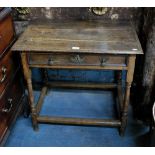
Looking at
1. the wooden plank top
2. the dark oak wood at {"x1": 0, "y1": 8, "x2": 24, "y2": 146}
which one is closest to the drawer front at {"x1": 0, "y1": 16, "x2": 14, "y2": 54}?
the dark oak wood at {"x1": 0, "y1": 8, "x2": 24, "y2": 146}

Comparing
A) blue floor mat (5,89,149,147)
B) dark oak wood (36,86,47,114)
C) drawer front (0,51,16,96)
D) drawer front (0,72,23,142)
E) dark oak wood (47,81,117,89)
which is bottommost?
blue floor mat (5,89,149,147)

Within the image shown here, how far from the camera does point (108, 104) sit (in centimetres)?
200

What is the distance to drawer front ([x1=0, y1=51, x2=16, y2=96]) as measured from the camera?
4.82 ft

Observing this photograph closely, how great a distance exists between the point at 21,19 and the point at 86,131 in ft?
3.19

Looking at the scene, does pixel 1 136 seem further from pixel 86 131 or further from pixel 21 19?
pixel 21 19

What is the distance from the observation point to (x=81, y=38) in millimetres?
1434

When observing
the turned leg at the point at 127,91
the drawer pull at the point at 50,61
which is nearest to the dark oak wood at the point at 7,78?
the drawer pull at the point at 50,61

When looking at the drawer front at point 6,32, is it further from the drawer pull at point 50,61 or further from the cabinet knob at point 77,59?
the cabinet knob at point 77,59

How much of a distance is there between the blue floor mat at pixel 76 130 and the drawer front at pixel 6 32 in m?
0.66

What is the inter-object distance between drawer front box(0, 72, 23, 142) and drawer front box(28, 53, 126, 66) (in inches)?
13.1

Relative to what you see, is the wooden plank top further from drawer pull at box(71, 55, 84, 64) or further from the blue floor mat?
the blue floor mat

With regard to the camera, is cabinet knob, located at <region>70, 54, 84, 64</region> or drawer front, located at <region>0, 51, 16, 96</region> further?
drawer front, located at <region>0, 51, 16, 96</region>

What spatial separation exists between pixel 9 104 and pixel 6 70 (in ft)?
0.76

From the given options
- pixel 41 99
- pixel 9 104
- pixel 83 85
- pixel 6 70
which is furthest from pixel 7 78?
pixel 83 85
